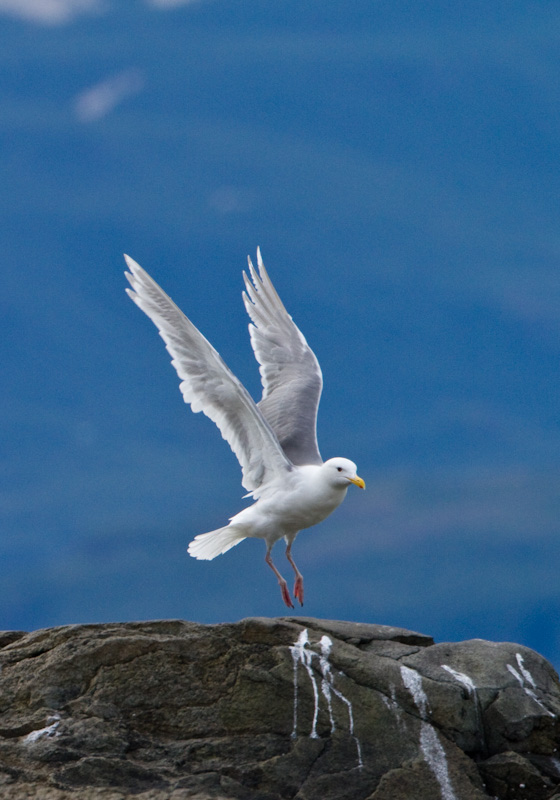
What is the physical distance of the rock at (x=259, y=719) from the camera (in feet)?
25.7

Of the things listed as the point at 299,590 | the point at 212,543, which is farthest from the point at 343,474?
the point at 212,543

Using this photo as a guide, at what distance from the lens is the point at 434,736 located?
829 centimetres

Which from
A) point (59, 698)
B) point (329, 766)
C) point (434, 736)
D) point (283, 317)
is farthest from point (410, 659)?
point (283, 317)

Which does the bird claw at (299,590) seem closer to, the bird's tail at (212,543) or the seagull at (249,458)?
the seagull at (249,458)

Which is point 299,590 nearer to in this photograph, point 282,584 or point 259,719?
point 282,584

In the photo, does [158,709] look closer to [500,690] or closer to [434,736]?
[434,736]

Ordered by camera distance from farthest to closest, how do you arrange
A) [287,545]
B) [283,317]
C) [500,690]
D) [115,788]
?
[283,317] < [287,545] < [500,690] < [115,788]

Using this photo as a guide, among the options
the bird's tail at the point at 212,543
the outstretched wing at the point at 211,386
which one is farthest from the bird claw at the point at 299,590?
the outstretched wing at the point at 211,386

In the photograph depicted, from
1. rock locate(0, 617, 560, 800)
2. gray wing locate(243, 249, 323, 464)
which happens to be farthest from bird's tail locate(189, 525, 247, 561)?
rock locate(0, 617, 560, 800)

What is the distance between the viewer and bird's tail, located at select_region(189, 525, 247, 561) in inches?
441

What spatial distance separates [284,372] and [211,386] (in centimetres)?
289

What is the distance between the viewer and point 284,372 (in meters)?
13.9

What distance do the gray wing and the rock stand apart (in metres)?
3.63

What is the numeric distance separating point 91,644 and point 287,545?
3.38 metres
